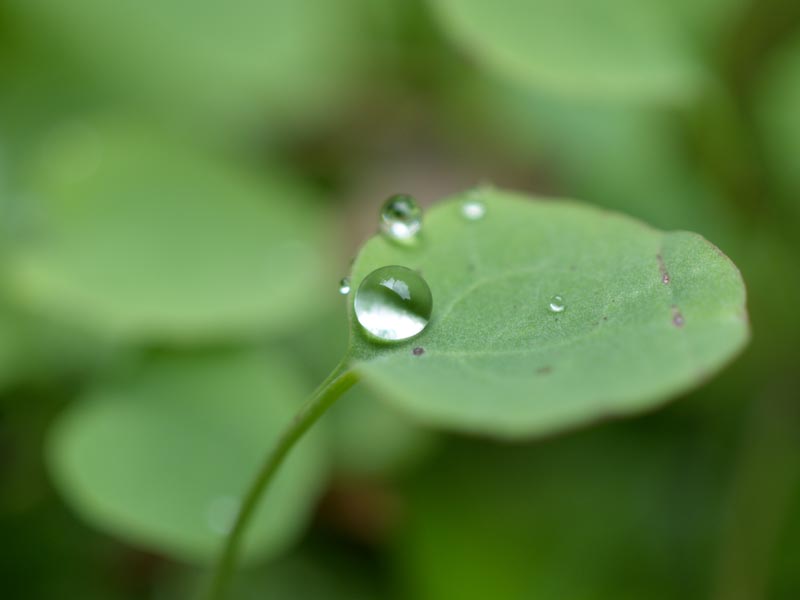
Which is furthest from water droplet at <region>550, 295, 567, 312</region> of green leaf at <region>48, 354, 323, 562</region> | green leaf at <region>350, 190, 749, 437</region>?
green leaf at <region>48, 354, 323, 562</region>

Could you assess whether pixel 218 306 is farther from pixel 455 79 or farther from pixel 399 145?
pixel 455 79

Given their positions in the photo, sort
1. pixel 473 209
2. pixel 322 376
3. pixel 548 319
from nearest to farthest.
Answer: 1. pixel 548 319
2. pixel 473 209
3. pixel 322 376

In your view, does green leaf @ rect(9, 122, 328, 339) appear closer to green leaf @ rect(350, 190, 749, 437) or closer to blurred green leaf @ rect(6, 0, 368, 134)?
blurred green leaf @ rect(6, 0, 368, 134)

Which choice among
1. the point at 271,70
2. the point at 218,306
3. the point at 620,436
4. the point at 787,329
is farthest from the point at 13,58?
the point at 787,329

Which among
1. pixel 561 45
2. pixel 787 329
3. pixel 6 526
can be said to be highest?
pixel 561 45

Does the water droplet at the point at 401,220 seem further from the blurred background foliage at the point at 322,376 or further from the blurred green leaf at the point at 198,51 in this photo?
the blurred green leaf at the point at 198,51

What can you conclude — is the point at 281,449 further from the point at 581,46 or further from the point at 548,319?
the point at 581,46

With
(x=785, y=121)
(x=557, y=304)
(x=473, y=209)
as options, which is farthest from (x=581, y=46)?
(x=557, y=304)

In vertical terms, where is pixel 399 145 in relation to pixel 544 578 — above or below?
above
